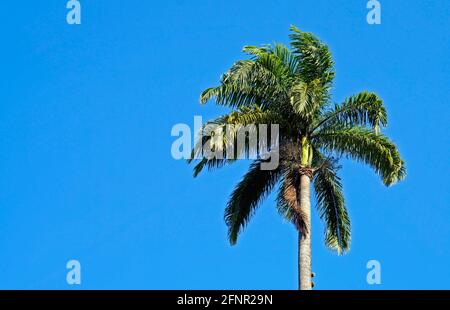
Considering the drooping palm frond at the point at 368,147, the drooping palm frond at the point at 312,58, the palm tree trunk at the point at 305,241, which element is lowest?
the palm tree trunk at the point at 305,241

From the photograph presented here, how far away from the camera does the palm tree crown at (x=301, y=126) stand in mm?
41156

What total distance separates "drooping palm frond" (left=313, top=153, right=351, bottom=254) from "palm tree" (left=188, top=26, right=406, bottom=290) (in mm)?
32

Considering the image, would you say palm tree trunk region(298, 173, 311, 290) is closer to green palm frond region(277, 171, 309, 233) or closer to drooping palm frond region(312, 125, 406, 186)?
green palm frond region(277, 171, 309, 233)

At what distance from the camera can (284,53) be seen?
42.6 meters

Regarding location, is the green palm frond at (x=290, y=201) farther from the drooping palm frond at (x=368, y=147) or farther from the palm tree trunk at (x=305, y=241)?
the drooping palm frond at (x=368, y=147)

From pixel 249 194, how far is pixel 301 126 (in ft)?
9.15

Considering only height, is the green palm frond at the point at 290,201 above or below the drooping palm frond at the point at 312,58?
below

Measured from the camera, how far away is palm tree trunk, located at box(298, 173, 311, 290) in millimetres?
39562

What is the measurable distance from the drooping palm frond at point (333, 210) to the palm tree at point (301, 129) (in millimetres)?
32

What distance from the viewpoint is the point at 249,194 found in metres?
42.2

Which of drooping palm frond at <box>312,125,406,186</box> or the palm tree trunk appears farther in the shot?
drooping palm frond at <box>312,125,406,186</box>
